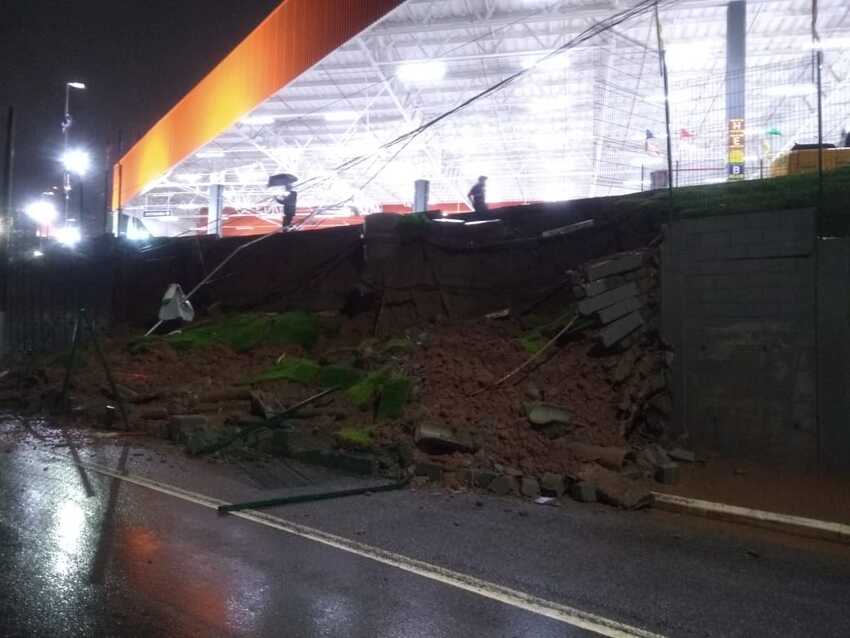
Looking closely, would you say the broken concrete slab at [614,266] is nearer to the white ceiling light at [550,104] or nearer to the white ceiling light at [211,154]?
the white ceiling light at [550,104]

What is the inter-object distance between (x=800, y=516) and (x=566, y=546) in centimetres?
279

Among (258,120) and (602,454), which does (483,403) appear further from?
(258,120)

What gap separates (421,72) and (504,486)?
18878 mm

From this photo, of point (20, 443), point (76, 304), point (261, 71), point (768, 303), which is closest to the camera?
point (768, 303)

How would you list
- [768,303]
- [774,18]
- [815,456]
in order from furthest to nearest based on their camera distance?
[774,18], [768,303], [815,456]

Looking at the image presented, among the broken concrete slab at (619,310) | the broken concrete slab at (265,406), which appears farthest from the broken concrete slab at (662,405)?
the broken concrete slab at (265,406)

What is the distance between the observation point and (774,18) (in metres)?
Result: 20.6

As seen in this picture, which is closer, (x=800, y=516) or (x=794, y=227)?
(x=800, y=516)

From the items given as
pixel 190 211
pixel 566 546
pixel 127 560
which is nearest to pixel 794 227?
pixel 566 546

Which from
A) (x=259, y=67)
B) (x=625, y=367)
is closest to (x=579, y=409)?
(x=625, y=367)

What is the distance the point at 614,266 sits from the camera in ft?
33.6

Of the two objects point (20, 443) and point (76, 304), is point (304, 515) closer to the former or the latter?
point (20, 443)

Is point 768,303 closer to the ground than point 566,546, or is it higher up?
higher up

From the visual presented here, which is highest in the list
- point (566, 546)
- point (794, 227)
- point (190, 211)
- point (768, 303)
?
point (190, 211)
